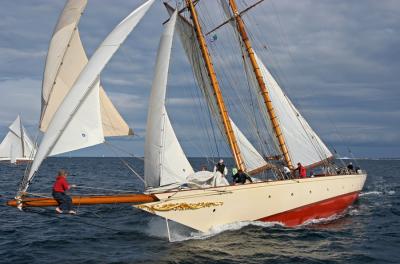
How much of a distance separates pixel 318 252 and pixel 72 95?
1096 centimetres

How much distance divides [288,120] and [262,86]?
3192 mm

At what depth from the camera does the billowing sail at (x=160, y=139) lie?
17547mm

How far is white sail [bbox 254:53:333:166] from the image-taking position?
90.8 feet

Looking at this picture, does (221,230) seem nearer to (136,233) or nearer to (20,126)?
(136,233)

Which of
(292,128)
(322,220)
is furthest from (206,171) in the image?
(292,128)

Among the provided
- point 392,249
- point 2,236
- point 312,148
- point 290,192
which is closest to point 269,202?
point 290,192

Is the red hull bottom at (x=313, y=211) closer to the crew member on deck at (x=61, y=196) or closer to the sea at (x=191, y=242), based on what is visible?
the sea at (x=191, y=242)

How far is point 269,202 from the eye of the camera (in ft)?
66.2

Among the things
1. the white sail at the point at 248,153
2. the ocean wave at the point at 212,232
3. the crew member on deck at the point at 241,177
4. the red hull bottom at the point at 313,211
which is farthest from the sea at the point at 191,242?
the white sail at the point at 248,153

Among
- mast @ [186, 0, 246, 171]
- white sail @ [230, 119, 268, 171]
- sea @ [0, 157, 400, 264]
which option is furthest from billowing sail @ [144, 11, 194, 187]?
white sail @ [230, 119, 268, 171]

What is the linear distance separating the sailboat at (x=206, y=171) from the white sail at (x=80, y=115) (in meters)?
0.03

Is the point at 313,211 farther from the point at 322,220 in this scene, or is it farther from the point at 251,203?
the point at 251,203

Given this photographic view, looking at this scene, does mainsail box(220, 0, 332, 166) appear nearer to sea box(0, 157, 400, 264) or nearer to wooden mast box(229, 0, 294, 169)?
wooden mast box(229, 0, 294, 169)

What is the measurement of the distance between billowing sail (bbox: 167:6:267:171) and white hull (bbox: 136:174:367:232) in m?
4.45
